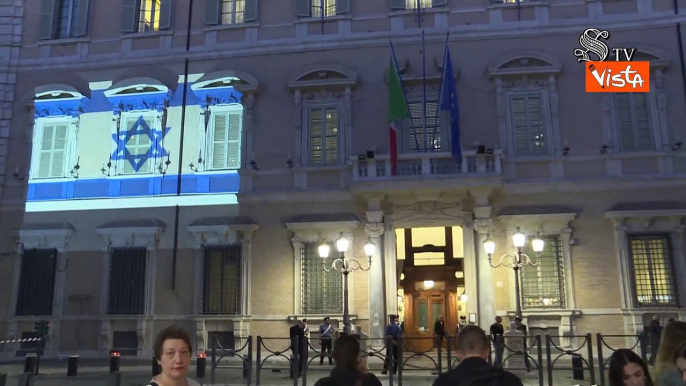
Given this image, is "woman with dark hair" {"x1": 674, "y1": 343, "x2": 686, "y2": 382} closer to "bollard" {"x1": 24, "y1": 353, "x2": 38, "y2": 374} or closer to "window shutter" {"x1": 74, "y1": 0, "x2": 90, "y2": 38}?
"bollard" {"x1": 24, "y1": 353, "x2": 38, "y2": 374}

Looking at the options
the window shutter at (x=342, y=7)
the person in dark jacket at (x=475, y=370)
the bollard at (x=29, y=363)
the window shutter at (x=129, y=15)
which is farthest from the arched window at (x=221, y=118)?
the person in dark jacket at (x=475, y=370)

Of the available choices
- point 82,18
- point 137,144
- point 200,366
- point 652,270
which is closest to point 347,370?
point 200,366

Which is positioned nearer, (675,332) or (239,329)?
(675,332)

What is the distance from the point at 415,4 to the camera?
18641mm

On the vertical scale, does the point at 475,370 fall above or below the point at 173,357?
below

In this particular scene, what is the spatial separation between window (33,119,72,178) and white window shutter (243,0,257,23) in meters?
6.28

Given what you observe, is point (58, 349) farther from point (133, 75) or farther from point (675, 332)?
point (675, 332)

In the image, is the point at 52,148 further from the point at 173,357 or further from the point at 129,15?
the point at 173,357

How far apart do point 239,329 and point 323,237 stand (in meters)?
3.33

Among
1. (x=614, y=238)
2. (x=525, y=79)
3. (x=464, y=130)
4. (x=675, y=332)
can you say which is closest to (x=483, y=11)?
(x=525, y=79)

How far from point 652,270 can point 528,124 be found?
487cm

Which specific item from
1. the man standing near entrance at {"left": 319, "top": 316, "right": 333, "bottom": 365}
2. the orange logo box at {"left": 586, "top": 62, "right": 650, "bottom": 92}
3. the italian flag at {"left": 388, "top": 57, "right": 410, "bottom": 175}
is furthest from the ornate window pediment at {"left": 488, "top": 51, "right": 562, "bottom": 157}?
the man standing near entrance at {"left": 319, "top": 316, "right": 333, "bottom": 365}

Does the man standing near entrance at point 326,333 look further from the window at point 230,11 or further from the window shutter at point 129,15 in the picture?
the window shutter at point 129,15

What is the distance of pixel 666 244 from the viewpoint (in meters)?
16.1
